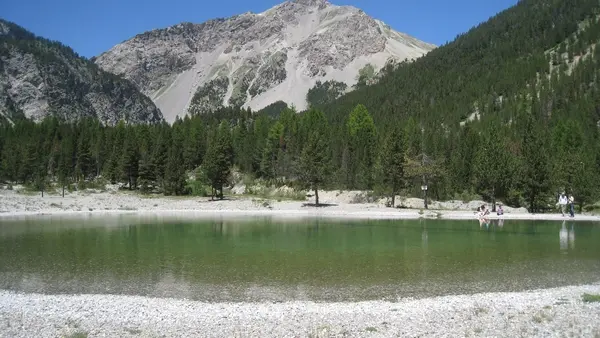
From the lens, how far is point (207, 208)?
217 ft

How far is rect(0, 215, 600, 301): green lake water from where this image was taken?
19.3 metres

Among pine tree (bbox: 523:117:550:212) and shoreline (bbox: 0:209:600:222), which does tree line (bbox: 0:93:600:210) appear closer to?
pine tree (bbox: 523:117:550:212)

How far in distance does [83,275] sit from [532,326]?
18966mm

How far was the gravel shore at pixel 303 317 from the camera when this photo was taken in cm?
1317

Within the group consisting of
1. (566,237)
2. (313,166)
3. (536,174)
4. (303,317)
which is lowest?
(303,317)

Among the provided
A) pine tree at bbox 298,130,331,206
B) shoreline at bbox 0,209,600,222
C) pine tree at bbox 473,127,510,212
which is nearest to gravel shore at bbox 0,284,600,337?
shoreline at bbox 0,209,600,222

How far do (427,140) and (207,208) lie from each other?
188ft

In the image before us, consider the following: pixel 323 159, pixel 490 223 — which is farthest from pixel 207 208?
pixel 490 223

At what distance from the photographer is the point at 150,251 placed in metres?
28.4

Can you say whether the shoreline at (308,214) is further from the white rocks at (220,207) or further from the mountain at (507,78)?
the mountain at (507,78)

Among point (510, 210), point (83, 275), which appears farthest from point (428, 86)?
point (83, 275)

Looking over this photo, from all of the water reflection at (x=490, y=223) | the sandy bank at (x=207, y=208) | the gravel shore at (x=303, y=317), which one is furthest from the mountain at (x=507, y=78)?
the gravel shore at (x=303, y=317)

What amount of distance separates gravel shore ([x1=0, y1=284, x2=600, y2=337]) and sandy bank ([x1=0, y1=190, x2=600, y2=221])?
1431 inches

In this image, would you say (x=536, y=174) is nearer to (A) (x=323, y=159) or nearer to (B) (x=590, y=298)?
(A) (x=323, y=159)
